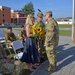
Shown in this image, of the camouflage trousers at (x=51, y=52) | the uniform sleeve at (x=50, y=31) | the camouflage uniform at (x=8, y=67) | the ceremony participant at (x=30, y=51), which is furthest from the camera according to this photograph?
the ceremony participant at (x=30, y=51)

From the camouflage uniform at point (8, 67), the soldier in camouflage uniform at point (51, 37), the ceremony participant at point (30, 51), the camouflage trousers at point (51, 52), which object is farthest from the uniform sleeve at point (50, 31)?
the camouflage uniform at point (8, 67)

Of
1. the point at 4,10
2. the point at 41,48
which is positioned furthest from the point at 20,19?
the point at 41,48

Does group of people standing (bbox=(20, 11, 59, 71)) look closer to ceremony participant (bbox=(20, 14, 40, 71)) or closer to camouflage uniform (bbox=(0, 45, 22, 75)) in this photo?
ceremony participant (bbox=(20, 14, 40, 71))

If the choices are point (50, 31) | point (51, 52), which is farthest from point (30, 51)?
point (50, 31)

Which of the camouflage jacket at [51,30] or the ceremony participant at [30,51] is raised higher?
the camouflage jacket at [51,30]

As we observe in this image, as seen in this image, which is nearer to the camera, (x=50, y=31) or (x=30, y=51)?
(x=50, y=31)

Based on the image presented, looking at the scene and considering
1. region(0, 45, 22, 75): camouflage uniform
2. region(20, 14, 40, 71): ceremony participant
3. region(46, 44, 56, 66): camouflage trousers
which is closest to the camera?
region(0, 45, 22, 75): camouflage uniform

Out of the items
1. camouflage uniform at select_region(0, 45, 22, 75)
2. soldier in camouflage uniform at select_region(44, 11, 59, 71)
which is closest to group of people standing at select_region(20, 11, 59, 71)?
soldier in camouflage uniform at select_region(44, 11, 59, 71)

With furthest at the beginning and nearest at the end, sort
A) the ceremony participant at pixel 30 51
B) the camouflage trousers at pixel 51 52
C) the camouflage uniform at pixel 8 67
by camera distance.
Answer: the ceremony participant at pixel 30 51 < the camouflage trousers at pixel 51 52 < the camouflage uniform at pixel 8 67

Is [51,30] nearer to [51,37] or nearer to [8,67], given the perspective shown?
[51,37]

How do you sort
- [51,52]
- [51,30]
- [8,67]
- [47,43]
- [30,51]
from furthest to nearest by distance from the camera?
[30,51]
[51,52]
[47,43]
[51,30]
[8,67]

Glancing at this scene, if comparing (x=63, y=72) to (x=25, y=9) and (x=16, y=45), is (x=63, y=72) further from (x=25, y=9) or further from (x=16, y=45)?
(x=25, y=9)

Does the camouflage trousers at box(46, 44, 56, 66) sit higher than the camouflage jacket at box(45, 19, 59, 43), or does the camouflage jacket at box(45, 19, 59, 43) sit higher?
the camouflage jacket at box(45, 19, 59, 43)

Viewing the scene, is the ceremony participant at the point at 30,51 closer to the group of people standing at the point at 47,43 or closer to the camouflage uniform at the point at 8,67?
the group of people standing at the point at 47,43
